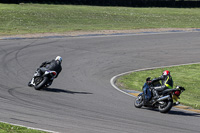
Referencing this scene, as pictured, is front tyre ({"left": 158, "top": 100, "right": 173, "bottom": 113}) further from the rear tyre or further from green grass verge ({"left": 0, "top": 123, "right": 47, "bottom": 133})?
green grass verge ({"left": 0, "top": 123, "right": 47, "bottom": 133})

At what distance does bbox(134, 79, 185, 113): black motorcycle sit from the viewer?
45.2ft

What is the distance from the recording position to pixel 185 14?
2261 inches

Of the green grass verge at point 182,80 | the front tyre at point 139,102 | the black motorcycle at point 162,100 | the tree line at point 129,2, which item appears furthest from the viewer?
A: the tree line at point 129,2

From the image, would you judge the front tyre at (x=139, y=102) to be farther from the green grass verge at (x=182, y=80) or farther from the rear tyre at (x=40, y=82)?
the rear tyre at (x=40, y=82)

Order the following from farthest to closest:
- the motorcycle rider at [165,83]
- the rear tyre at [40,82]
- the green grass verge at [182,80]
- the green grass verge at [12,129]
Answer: the green grass verge at [182,80], the rear tyre at [40,82], the motorcycle rider at [165,83], the green grass verge at [12,129]

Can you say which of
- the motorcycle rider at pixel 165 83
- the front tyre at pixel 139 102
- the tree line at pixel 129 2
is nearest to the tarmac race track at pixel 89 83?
the front tyre at pixel 139 102

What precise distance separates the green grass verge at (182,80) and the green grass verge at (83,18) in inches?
568

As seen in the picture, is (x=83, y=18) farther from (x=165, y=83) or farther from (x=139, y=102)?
(x=165, y=83)

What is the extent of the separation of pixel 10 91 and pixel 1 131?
6.16m

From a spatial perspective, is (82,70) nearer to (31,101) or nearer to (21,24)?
(31,101)

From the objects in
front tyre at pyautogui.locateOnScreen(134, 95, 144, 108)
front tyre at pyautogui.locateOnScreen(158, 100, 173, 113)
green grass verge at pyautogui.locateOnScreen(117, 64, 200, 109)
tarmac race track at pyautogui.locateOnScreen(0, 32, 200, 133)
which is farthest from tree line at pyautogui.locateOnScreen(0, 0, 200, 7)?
front tyre at pyautogui.locateOnScreen(158, 100, 173, 113)

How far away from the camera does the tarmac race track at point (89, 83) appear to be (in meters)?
11.9

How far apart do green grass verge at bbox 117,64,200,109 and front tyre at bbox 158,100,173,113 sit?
7.94ft

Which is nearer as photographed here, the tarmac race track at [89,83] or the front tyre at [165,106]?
the tarmac race track at [89,83]
